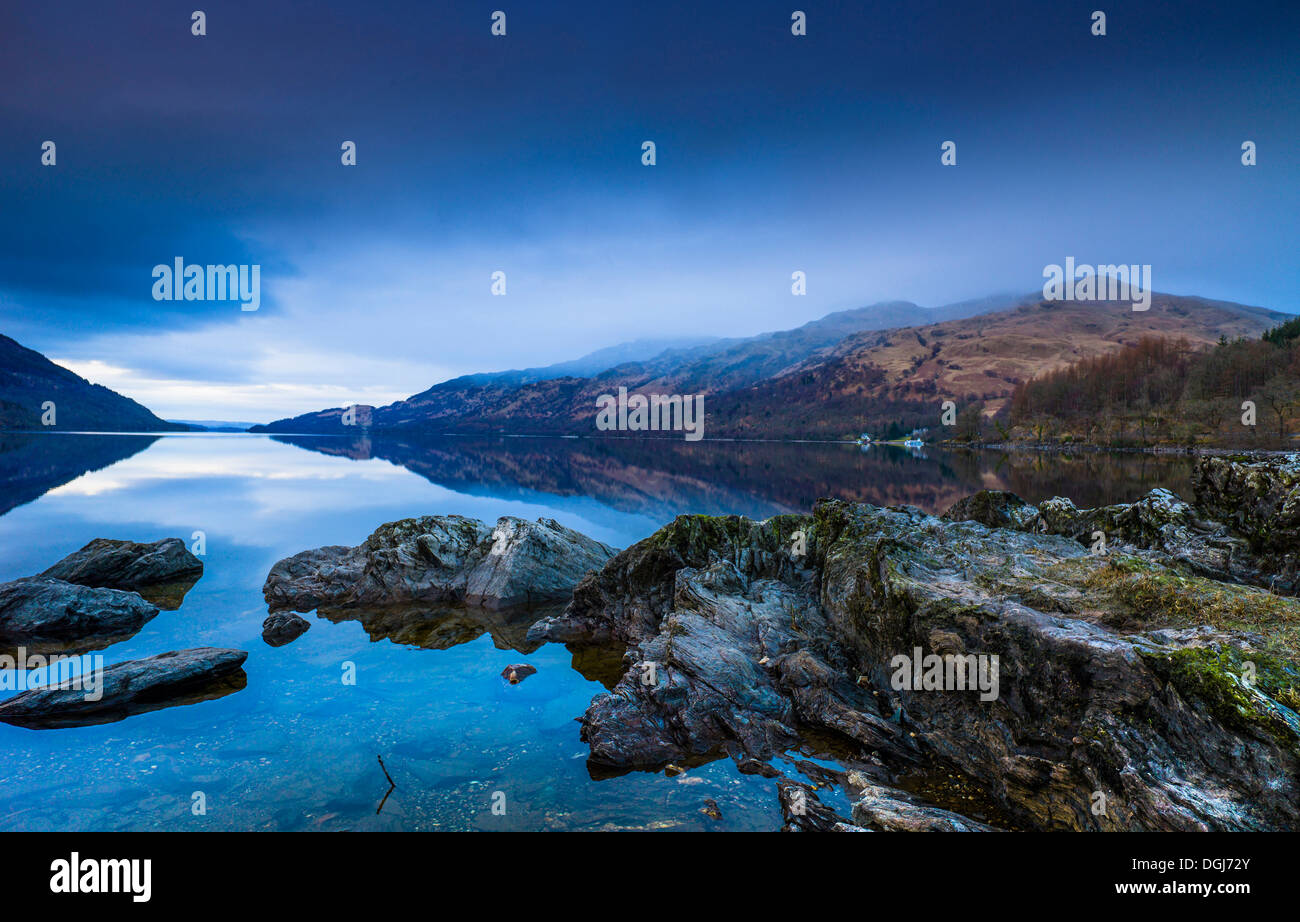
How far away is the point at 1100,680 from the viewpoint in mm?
8664

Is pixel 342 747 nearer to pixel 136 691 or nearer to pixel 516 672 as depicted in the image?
pixel 516 672

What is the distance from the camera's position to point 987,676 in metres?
10.3

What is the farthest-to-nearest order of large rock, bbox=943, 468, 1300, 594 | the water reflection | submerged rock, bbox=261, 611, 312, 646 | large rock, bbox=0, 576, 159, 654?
the water reflection
submerged rock, bbox=261, 611, 312, 646
large rock, bbox=0, 576, 159, 654
large rock, bbox=943, 468, 1300, 594

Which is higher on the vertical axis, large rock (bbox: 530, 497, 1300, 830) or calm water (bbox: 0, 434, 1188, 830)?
large rock (bbox: 530, 497, 1300, 830)

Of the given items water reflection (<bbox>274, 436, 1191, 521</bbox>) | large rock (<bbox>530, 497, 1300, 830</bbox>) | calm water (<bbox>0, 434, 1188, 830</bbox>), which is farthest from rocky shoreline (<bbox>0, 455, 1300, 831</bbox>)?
water reflection (<bbox>274, 436, 1191, 521</bbox>)

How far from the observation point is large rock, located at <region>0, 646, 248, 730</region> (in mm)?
12281

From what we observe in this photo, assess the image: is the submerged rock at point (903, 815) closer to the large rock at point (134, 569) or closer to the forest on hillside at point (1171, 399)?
the large rock at point (134, 569)

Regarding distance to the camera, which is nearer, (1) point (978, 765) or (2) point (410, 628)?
(1) point (978, 765)

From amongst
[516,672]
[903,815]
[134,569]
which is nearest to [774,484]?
[516,672]


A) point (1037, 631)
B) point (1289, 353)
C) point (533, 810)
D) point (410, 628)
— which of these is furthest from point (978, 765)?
point (1289, 353)

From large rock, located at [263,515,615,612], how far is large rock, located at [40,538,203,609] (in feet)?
14.3

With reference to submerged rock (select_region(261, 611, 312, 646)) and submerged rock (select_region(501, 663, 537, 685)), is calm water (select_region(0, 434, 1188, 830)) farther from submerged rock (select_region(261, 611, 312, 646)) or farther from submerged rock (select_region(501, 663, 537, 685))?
submerged rock (select_region(261, 611, 312, 646))

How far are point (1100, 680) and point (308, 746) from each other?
14.7 meters
